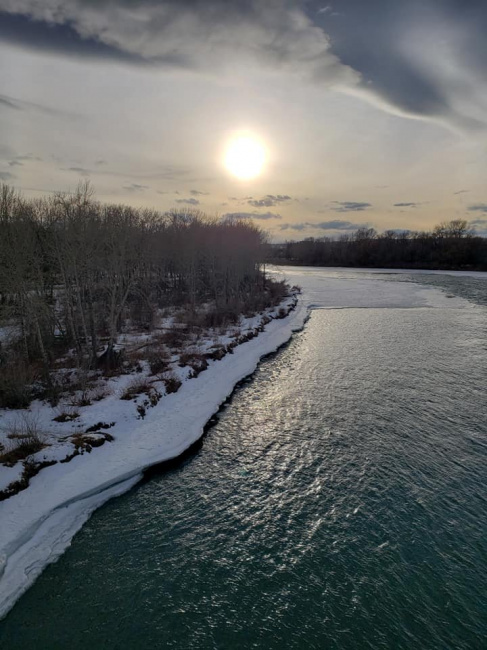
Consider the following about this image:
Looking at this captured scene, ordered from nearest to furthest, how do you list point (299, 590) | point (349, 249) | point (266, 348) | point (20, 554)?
1. point (299, 590)
2. point (20, 554)
3. point (266, 348)
4. point (349, 249)

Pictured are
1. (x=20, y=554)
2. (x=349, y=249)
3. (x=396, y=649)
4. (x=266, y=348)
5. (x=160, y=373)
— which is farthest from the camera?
(x=349, y=249)

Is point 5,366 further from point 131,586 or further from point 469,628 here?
point 469,628

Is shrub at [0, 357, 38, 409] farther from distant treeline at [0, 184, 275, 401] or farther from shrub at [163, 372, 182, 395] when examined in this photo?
shrub at [163, 372, 182, 395]

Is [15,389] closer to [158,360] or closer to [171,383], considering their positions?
[171,383]

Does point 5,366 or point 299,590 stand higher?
point 5,366

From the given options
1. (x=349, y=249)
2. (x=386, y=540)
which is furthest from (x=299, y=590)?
(x=349, y=249)

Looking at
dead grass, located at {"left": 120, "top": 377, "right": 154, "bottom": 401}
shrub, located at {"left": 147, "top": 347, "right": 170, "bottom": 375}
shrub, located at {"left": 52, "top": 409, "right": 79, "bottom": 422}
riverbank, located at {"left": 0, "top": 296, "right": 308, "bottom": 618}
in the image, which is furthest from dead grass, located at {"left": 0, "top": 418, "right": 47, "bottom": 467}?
shrub, located at {"left": 147, "top": 347, "right": 170, "bottom": 375}

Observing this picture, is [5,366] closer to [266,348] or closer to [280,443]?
[280,443]

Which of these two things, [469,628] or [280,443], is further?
[280,443]
